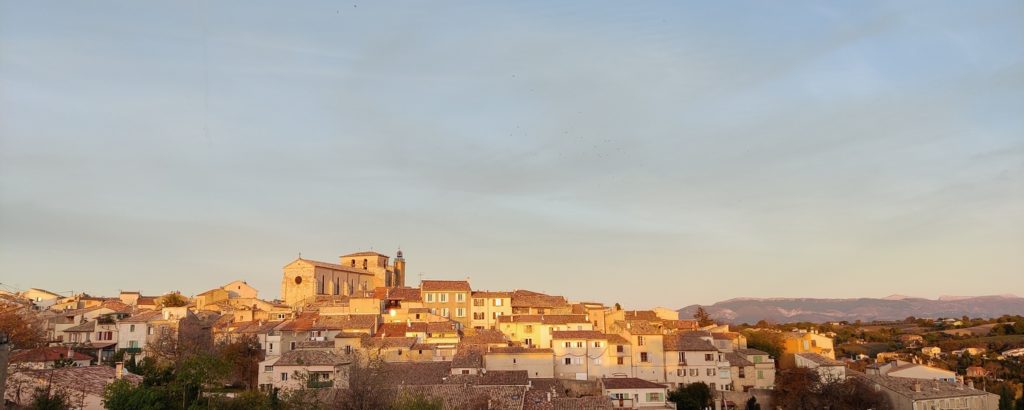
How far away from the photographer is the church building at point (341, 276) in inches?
3282

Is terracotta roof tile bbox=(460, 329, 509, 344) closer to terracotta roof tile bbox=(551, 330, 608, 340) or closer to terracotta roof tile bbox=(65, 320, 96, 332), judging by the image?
terracotta roof tile bbox=(551, 330, 608, 340)

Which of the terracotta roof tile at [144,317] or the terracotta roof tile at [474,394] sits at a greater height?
the terracotta roof tile at [144,317]

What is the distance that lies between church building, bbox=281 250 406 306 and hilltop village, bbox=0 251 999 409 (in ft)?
31.0

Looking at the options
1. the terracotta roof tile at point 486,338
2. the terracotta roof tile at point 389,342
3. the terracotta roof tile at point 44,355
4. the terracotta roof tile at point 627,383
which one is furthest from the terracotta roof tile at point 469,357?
the terracotta roof tile at point 44,355

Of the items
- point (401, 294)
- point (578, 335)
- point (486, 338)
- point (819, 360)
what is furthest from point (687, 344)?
point (401, 294)

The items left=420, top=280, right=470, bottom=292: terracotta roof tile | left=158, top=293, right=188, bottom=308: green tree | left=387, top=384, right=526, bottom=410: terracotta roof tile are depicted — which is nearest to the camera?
left=387, top=384, right=526, bottom=410: terracotta roof tile

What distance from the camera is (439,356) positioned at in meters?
53.9

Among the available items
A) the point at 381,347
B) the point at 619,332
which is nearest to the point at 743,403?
the point at 619,332

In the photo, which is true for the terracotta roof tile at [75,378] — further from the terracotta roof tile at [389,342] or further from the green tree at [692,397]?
the green tree at [692,397]

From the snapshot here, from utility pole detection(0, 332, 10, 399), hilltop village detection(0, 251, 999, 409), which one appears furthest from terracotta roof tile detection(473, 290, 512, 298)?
utility pole detection(0, 332, 10, 399)

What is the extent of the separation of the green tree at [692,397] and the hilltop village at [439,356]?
0.36 ft

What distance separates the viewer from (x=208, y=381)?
33469mm

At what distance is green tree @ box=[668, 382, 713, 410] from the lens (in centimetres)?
4803

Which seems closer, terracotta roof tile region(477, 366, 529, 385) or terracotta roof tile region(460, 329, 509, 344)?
terracotta roof tile region(477, 366, 529, 385)
